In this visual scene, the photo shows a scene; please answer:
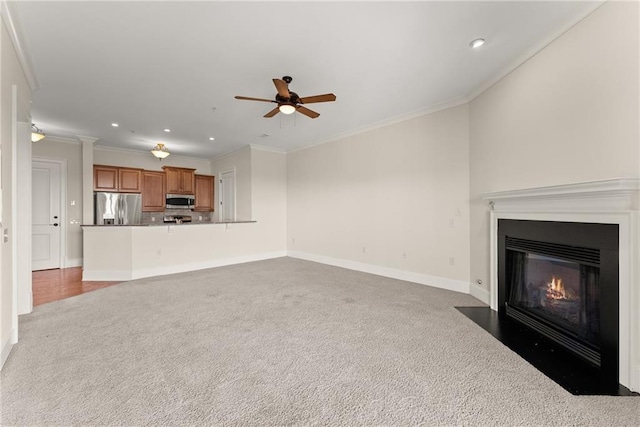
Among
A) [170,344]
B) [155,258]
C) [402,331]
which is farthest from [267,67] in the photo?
[155,258]

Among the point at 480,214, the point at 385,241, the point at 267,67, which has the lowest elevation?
the point at 385,241

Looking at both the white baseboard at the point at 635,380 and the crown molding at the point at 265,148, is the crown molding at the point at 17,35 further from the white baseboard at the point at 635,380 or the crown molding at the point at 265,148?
the white baseboard at the point at 635,380

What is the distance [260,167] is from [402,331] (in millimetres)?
4999

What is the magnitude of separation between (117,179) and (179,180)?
134 centimetres

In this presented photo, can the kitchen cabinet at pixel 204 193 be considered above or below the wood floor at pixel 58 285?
above

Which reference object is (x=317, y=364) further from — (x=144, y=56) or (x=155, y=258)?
(x=155, y=258)

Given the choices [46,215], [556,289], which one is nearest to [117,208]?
[46,215]

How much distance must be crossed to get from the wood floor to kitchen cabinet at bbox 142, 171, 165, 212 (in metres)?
2.10

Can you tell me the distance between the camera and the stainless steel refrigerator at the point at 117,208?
594cm

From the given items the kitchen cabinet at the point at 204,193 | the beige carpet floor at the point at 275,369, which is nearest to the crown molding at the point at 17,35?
the beige carpet floor at the point at 275,369

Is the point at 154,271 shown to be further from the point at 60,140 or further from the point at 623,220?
the point at 623,220

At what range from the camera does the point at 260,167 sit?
6.34 metres

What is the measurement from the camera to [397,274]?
4477 mm

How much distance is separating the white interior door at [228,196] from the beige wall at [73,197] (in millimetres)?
3040
